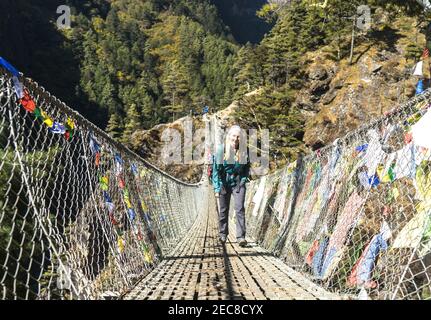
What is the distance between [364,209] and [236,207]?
1391 millimetres

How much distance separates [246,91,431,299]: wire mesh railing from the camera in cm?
213

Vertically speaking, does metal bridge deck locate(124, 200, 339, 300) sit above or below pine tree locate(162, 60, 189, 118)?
below

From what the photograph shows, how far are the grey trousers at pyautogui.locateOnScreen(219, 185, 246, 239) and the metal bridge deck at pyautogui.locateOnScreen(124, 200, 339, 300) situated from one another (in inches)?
8.8

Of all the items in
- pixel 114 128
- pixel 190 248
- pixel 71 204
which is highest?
pixel 114 128

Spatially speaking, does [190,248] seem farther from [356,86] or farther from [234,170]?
[356,86]

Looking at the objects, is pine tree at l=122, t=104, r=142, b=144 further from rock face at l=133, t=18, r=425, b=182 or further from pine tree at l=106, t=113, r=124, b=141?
rock face at l=133, t=18, r=425, b=182

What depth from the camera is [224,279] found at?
113 inches

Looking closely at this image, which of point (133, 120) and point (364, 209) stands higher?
point (133, 120)

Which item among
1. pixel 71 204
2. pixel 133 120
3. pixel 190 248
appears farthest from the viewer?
pixel 133 120

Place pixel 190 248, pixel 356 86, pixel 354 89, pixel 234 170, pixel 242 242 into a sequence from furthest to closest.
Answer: pixel 356 86 → pixel 354 89 → pixel 190 248 → pixel 242 242 → pixel 234 170

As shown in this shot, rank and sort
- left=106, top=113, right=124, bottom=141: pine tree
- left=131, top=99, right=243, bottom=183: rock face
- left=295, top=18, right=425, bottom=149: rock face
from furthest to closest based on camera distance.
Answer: left=106, top=113, right=124, bottom=141: pine tree → left=131, top=99, right=243, bottom=183: rock face → left=295, top=18, right=425, bottom=149: rock face

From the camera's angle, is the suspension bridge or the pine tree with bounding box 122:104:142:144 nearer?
the suspension bridge

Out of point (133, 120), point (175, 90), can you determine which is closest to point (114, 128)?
point (133, 120)

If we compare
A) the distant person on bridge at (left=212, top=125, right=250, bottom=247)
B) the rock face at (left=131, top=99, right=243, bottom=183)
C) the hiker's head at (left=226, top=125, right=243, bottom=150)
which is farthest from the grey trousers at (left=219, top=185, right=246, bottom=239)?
the rock face at (left=131, top=99, right=243, bottom=183)
